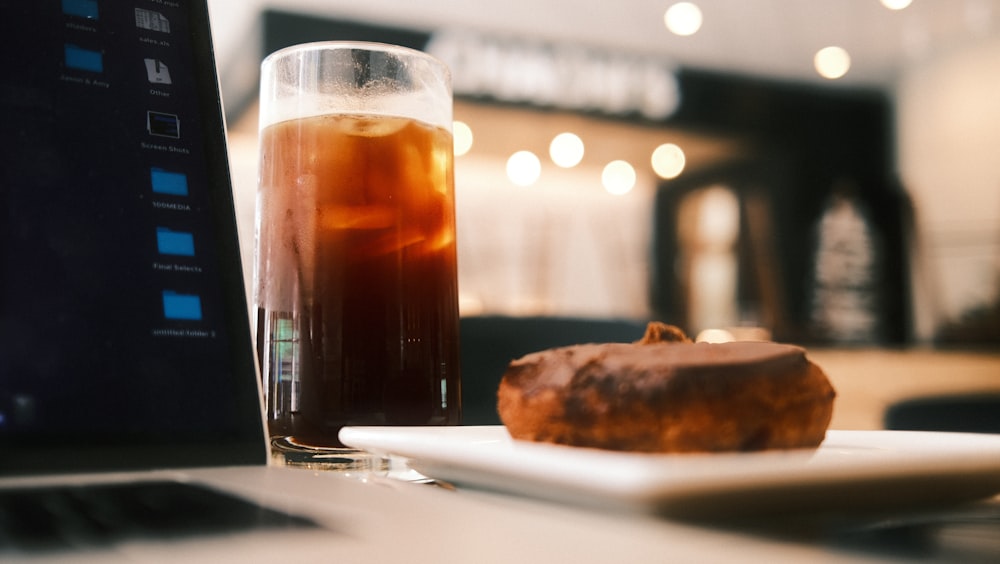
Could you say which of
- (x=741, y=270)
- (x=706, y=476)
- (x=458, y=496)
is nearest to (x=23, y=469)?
(x=458, y=496)

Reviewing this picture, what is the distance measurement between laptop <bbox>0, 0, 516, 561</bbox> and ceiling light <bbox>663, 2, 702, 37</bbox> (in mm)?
4019

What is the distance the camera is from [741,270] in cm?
487

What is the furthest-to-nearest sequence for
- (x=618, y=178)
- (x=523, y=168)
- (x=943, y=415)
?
(x=618, y=178), (x=523, y=168), (x=943, y=415)

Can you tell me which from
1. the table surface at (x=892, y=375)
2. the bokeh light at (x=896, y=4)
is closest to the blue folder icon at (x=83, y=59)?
the table surface at (x=892, y=375)

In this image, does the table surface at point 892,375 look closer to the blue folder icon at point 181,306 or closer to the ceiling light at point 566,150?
the ceiling light at point 566,150

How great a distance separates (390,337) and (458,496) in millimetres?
213

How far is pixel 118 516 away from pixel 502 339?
111 cm

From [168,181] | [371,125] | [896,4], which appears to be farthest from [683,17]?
[168,181]

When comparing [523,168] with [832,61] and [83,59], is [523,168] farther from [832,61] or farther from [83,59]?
[83,59]

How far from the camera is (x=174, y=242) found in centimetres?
47

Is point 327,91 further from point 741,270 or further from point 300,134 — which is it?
point 741,270

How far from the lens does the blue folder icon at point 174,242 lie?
0.47 meters

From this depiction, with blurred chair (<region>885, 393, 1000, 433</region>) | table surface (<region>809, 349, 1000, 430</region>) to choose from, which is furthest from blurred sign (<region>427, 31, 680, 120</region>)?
blurred chair (<region>885, 393, 1000, 433</region>)

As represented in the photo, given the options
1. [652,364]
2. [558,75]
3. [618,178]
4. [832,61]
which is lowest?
[652,364]
